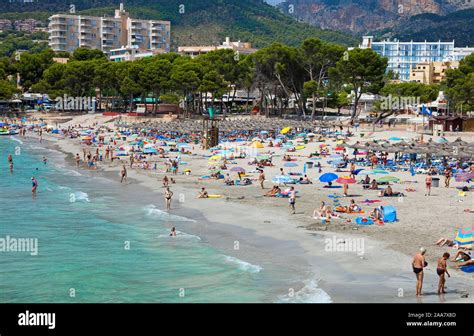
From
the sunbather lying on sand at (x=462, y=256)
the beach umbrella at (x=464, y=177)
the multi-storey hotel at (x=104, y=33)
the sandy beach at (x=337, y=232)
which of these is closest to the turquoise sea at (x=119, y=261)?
the sandy beach at (x=337, y=232)

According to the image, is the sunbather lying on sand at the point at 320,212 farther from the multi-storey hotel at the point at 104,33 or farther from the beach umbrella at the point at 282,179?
the multi-storey hotel at the point at 104,33

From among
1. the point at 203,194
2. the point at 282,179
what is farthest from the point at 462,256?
the point at 282,179

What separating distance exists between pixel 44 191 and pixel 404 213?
66.8 feet

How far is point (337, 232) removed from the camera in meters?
25.5

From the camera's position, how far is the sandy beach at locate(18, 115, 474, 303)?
18766mm

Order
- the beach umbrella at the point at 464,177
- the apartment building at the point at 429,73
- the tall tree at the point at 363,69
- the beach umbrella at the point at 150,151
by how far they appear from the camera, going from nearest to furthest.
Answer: the beach umbrella at the point at 464,177 < the beach umbrella at the point at 150,151 < the tall tree at the point at 363,69 < the apartment building at the point at 429,73

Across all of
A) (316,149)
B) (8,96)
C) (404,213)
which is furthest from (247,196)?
(8,96)

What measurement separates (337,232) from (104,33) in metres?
165

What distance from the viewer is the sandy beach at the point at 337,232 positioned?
18766mm

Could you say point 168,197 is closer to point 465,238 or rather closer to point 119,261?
point 119,261

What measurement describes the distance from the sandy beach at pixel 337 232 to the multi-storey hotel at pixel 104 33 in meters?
140

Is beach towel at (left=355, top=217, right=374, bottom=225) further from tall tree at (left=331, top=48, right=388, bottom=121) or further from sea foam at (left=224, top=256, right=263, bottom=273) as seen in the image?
tall tree at (left=331, top=48, right=388, bottom=121)

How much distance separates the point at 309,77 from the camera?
89.6 metres

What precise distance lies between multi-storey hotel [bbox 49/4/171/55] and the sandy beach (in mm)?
140459
